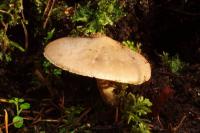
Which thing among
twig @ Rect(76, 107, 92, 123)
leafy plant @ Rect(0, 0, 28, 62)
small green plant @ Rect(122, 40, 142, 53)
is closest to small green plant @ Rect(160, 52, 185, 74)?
small green plant @ Rect(122, 40, 142, 53)

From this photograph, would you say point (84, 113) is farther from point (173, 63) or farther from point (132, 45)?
point (173, 63)

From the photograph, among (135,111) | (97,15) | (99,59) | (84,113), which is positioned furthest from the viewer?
(97,15)

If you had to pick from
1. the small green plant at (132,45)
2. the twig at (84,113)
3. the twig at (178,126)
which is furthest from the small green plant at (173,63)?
the twig at (84,113)

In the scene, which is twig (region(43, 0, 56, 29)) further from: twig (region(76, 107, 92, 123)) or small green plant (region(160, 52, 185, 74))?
small green plant (region(160, 52, 185, 74))

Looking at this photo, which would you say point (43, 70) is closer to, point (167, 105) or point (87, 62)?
point (87, 62)

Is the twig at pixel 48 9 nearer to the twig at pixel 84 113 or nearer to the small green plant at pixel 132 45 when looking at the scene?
the small green plant at pixel 132 45

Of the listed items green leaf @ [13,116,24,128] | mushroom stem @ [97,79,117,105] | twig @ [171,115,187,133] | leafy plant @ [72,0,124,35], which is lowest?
twig @ [171,115,187,133]

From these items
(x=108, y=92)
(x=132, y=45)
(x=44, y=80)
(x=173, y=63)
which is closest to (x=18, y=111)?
→ (x=44, y=80)
